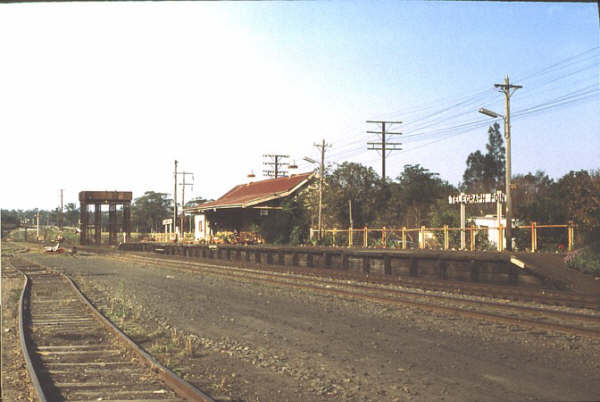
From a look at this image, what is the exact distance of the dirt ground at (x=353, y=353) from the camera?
6793mm

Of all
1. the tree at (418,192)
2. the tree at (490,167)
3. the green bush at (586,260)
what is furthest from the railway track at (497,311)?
the tree at (490,167)

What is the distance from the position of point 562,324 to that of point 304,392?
5979 millimetres

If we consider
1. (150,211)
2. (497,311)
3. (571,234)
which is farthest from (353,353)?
(150,211)

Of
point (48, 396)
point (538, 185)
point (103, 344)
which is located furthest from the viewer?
point (538, 185)

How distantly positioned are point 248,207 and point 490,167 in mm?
22236

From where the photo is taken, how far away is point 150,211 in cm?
13075

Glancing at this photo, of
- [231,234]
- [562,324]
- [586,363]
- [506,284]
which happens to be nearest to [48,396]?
[586,363]

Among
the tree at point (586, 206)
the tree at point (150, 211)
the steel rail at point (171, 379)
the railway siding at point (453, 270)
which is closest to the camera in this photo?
the steel rail at point (171, 379)

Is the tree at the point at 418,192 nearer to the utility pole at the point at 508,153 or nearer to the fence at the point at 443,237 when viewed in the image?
the fence at the point at 443,237

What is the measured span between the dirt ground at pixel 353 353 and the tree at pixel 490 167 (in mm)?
40521

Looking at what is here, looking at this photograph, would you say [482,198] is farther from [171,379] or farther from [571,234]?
[171,379]

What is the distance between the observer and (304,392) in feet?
22.3

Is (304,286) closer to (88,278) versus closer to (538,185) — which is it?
(88,278)

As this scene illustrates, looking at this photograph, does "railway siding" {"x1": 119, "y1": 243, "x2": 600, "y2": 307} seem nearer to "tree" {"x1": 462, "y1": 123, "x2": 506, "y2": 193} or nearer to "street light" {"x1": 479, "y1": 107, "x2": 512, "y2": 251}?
"street light" {"x1": 479, "y1": 107, "x2": 512, "y2": 251}
